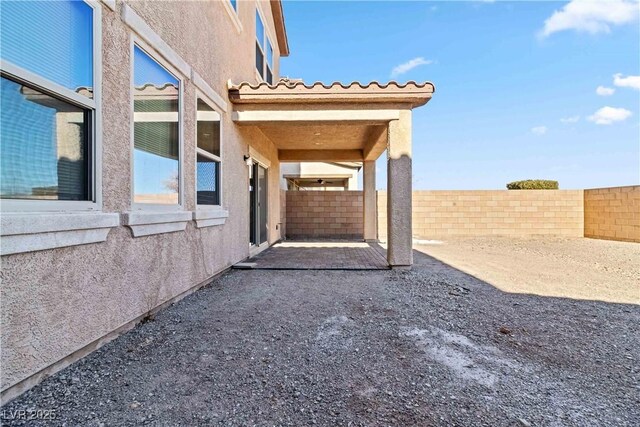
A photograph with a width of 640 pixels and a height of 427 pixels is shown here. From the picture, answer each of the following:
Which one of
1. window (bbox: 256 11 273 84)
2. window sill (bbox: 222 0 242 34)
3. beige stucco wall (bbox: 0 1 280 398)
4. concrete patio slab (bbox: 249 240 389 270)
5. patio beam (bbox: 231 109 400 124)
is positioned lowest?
concrete patio slab (bbox: 249 240 389 270)

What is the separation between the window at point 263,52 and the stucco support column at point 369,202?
15.7 ft

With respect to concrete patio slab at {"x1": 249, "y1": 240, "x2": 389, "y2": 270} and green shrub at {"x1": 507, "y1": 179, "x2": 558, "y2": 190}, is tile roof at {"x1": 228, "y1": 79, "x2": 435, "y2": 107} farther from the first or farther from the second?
green shrub at {"x1": 507, "y1": 179, "x2": 558, "y2": 190}

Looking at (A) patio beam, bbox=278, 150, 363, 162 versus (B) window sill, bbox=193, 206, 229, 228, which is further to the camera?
(A) patio beam, bbox=278, 150, 363, 162

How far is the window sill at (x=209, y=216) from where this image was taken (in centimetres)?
513

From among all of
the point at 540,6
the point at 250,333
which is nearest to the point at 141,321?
the point at 250,333

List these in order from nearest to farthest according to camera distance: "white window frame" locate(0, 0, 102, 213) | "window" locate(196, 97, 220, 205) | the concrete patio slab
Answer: "white window frame" locate(0, 0, 102, 213) < "window" locate(196, 97, 220, 205) < the concrete patio slab

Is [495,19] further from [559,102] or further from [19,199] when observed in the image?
[19,199]

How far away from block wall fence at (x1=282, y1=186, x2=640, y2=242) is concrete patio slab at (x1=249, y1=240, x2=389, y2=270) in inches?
123

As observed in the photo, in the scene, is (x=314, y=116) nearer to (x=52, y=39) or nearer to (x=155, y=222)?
(x=155, y=222)

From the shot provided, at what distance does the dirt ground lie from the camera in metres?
5.53

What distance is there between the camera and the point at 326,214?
13914 mm

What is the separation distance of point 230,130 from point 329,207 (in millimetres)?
7732

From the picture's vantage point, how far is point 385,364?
2.89 m

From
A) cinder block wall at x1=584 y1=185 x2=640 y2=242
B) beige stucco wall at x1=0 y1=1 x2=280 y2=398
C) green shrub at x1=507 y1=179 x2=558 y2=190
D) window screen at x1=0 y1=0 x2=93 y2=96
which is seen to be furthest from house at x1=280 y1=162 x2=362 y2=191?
window screen at x1=0 y1=0 x2=93 y2=96
